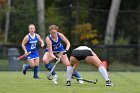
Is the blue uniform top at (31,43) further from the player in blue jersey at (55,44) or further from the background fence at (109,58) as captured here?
the background fence at (109,58)

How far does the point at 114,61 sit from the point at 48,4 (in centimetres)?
1674

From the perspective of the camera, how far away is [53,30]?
1784 cm

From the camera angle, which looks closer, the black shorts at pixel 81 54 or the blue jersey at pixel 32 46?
the black shorts at pixel 81 54

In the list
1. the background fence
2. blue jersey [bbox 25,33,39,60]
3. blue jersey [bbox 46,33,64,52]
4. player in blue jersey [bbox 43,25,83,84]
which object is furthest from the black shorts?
the background fence

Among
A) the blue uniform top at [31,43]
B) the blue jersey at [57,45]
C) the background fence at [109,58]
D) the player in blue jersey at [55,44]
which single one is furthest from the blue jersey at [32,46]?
the background fence at [109,58]

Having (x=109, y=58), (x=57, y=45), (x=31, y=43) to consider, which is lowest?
(x=109, y=58)

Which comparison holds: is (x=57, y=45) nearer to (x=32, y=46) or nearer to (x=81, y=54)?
(x=81, y=54)

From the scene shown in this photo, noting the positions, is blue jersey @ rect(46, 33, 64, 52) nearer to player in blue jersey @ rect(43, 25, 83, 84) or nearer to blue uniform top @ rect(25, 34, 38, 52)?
player in blue jersey @ rect(43, 25, 83, 84)

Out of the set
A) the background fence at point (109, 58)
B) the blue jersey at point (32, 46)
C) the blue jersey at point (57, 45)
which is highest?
the blue jersey at point (57, 45)

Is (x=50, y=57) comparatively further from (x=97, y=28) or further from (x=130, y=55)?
(x=97, y=28)

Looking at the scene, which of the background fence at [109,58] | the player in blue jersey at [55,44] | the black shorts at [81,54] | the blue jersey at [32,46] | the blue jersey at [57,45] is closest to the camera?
the black shorts at [81,54]

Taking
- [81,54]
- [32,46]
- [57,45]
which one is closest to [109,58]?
[32,46]

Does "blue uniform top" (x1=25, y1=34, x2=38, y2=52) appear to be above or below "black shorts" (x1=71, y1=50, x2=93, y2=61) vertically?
below

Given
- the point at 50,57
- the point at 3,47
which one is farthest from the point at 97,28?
the point at 50,57
